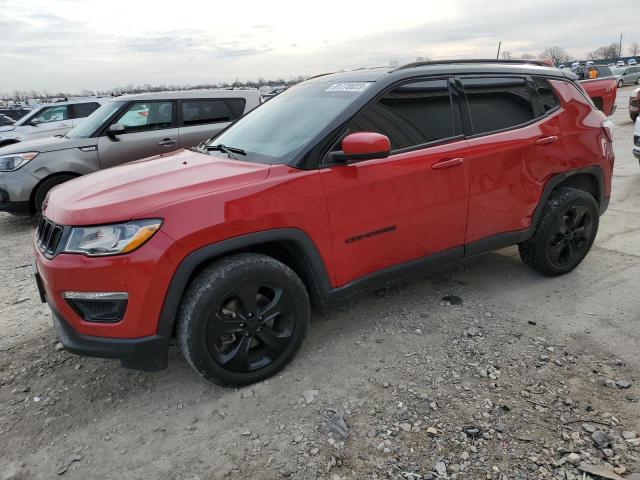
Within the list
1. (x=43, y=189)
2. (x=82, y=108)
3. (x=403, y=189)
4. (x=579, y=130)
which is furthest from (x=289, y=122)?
(x=82, y=108)

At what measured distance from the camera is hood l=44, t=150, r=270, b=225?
7.73 feet

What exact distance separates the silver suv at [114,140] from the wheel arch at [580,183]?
4.56 m

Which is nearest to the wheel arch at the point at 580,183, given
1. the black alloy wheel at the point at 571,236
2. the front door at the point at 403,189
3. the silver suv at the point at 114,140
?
the black alloy wheel at the point at 571,236

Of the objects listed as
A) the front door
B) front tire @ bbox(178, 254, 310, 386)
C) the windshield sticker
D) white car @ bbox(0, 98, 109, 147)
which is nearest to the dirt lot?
front tire @ bbox(178, 254, 310, 386)

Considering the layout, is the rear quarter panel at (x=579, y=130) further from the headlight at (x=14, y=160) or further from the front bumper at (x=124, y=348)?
the headlight at (x=14, y=160)

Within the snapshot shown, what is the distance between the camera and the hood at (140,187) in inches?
92.8

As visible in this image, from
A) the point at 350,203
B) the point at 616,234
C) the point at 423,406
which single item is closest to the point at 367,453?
the point at 423,406

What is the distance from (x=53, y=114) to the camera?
11078 mm

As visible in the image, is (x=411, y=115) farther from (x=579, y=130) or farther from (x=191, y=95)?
(x=191, y=95)

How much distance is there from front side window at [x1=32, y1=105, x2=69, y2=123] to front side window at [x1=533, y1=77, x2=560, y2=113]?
35.0ft

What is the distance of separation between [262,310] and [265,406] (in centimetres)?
52

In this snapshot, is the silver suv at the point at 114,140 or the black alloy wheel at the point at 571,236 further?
the silver suv at the point at 114,140

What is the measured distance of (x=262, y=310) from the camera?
8.80 feet

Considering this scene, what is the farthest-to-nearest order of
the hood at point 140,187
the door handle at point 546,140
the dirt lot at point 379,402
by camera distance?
the door handle at point 546,140 < the hood at point 140,187 < the dirt lot at point 379,402
